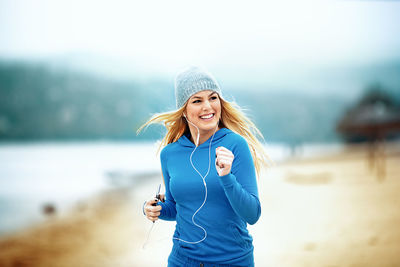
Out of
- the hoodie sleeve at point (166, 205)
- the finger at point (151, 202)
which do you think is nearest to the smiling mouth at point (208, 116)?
the hoodie sleeve at point (166, 205)

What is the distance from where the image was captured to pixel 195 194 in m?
1.38

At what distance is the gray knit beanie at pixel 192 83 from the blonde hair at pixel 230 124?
0.09 meters

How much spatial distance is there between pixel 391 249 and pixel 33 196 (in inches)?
536

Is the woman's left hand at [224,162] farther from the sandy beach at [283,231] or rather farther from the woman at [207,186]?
the sandy beach at [283,231]

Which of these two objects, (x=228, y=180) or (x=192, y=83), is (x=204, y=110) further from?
(x=228, y=180)

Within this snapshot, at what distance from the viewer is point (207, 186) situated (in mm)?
1343

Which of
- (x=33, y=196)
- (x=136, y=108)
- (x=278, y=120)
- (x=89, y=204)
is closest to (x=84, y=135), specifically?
(x=136, y=108)

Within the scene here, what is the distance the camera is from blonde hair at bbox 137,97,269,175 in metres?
1.65

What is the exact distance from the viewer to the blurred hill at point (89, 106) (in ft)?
119

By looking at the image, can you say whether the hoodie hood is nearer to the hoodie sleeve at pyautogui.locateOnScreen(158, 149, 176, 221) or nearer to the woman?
the woman

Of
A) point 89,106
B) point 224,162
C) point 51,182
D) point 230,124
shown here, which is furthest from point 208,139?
point 89,106

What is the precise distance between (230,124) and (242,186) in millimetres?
446

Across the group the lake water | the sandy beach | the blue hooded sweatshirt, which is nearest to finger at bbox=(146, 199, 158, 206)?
the blue hooded sweatshirt

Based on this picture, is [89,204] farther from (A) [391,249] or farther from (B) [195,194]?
(B) [195,194]
